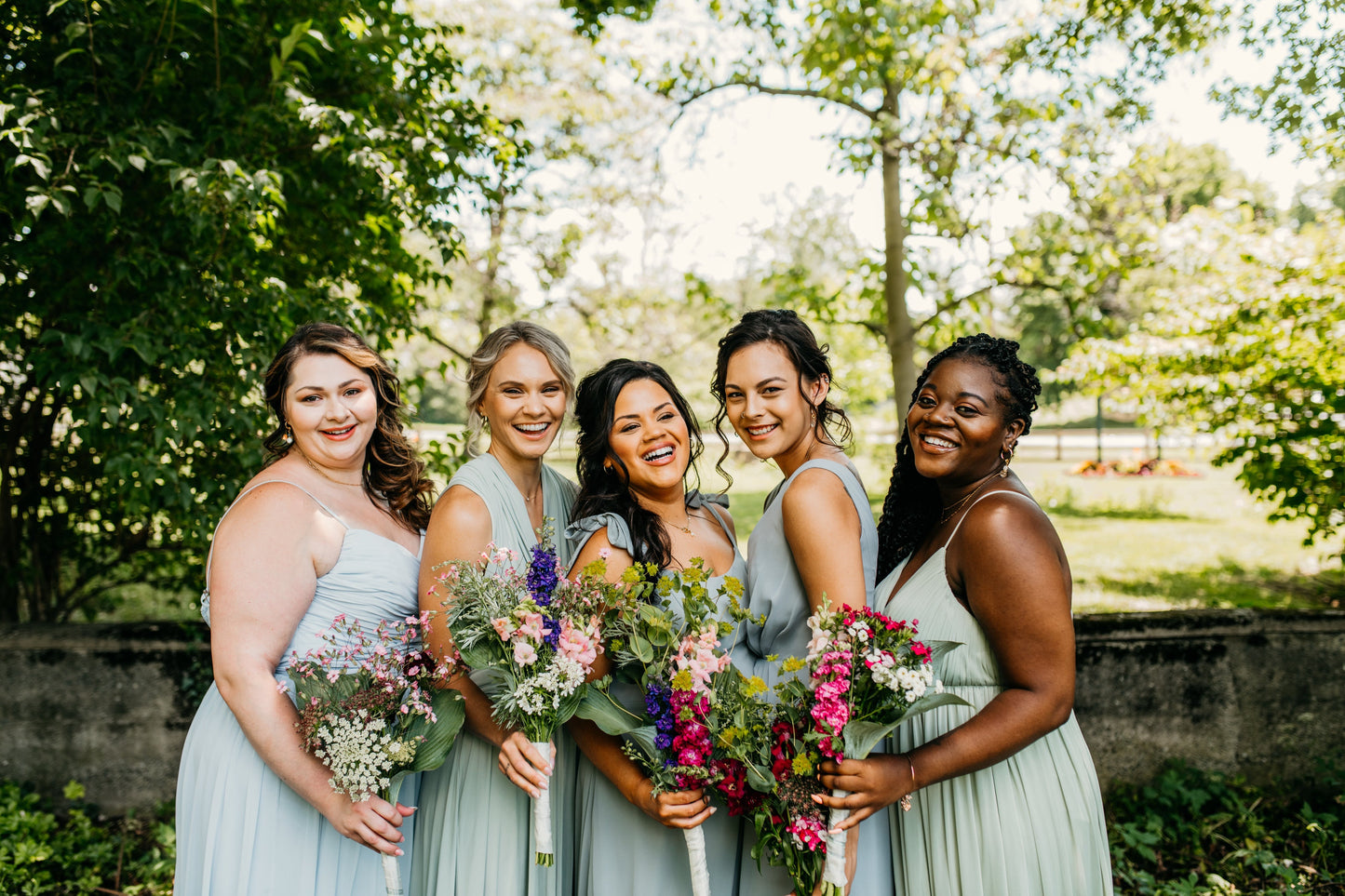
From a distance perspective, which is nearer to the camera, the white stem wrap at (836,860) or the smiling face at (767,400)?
the white stem wrap at (836,860)

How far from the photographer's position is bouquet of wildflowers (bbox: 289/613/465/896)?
220 cm

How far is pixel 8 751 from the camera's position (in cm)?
487

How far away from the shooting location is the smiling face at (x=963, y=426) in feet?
8.36

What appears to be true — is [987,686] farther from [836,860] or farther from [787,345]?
[787,345]

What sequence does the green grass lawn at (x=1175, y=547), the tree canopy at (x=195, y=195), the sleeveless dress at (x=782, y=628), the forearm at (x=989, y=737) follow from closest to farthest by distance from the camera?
the forearm at (x=989, y=737), the sleeveless dress at (x=782, y=628), the tree canopy at (x=195, y=195), the green grass lawn at (x=1175, y=547)

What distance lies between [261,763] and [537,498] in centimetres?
130

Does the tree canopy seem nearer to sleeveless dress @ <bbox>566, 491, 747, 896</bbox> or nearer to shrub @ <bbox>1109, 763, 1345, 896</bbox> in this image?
sleeveless dress @ <bbox>566, 491, 747, 896</bbox>

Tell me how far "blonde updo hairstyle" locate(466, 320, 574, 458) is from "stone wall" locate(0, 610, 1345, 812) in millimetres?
3099

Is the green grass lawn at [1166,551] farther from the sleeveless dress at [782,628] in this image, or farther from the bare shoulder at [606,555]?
the sleeveless dress at [782,628]

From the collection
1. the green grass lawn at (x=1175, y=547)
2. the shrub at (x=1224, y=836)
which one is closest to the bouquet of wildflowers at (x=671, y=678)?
the green grass lawn at (x=1175, y=547)

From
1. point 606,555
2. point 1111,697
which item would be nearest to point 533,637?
point 606,555

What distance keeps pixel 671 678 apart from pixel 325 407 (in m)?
1.57

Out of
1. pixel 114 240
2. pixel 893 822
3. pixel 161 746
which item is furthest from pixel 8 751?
pixel 893 822

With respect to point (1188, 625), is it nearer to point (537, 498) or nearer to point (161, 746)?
point (537, 498)
